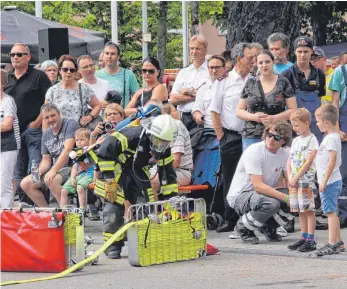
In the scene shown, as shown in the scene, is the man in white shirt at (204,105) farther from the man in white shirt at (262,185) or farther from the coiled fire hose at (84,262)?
the coiled fire hose at (84,262)

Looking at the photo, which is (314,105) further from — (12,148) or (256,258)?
(12,148)

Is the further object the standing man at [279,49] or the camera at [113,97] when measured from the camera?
the camera at [113,97]

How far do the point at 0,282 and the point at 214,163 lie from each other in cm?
420

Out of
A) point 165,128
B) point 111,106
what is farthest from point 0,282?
point 111,106

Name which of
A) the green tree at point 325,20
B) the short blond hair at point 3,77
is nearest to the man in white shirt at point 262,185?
the short blond hair at point 3,77

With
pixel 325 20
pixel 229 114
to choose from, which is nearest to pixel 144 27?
pixel 325 20

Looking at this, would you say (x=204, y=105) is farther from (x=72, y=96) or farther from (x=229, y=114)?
(x=72, y=96)

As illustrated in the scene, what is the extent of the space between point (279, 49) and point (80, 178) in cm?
276

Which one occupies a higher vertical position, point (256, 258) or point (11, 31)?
point (11, 31)

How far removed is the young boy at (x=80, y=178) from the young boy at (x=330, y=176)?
349cm

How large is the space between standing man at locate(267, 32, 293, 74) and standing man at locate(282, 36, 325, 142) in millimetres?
309

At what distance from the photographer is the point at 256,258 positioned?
1140cm

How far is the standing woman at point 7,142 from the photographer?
1391 centimetres

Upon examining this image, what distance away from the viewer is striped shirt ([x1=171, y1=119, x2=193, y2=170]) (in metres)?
13.5
